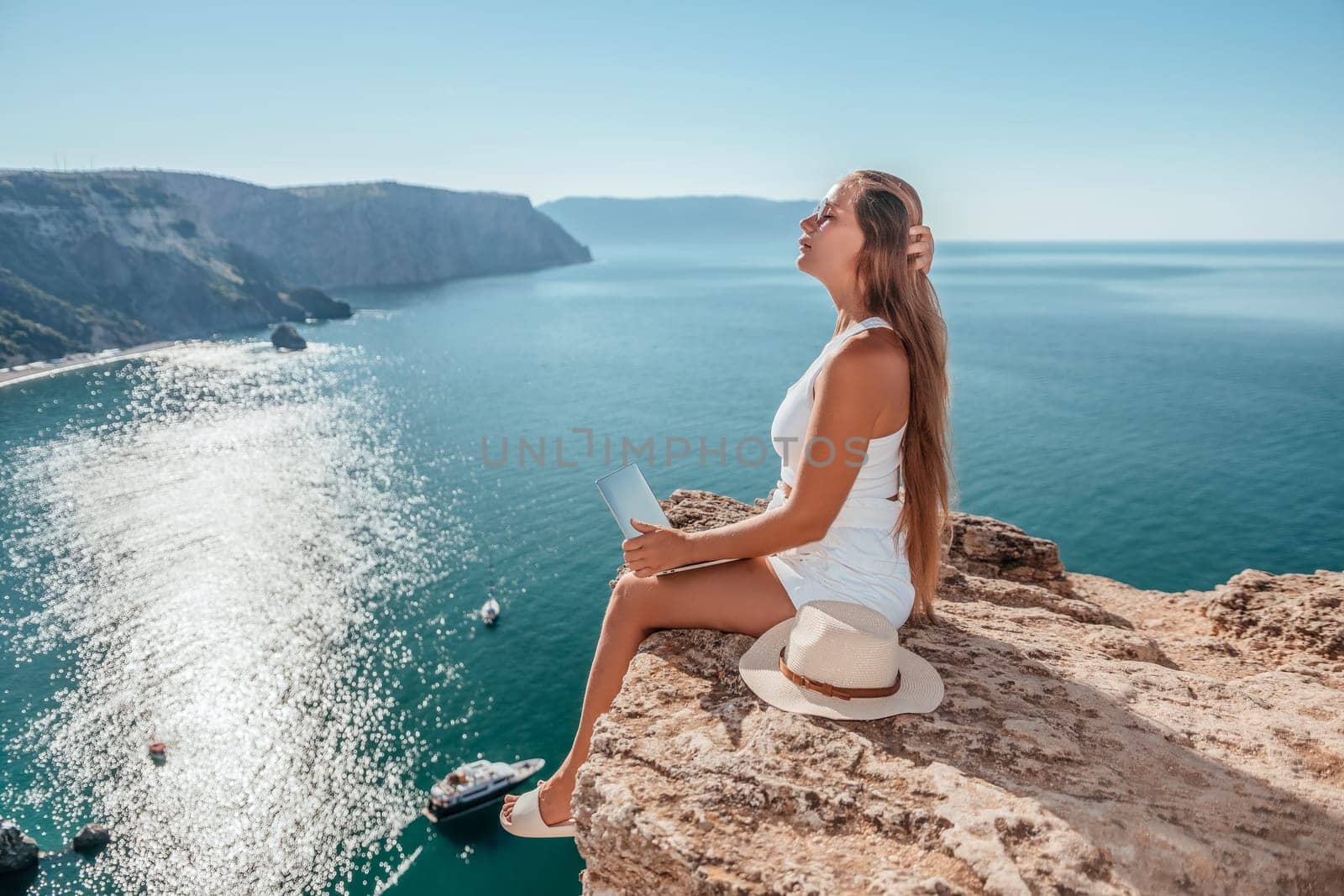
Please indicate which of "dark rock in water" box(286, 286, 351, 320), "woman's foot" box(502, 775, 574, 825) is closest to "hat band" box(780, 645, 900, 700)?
"woman's foot" box(502, 775, 574, 825)

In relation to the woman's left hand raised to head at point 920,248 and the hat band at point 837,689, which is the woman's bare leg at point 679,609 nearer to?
the hat band at point 837,689

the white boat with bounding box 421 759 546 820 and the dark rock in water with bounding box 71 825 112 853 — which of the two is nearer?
the dark rock in water with bounding box 71 825 112 853

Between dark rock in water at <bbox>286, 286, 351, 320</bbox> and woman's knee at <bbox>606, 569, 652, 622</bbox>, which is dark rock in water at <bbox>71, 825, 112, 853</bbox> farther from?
dark rock in water at <bbox>286, 286, 351, 320</bbox>

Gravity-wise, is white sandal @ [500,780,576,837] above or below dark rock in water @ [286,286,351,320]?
above

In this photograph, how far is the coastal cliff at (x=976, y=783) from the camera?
2713mm

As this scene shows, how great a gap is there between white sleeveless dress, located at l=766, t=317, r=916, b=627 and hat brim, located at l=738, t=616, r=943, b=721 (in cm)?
23

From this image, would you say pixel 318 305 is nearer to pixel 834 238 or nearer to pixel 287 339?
pixel 287 339

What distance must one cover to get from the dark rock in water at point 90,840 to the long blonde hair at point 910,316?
25.7m

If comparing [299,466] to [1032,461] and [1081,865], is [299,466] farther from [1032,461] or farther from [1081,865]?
[1081,865]

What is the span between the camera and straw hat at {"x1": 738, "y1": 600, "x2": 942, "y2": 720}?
3324mm

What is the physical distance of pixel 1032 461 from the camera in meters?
41.9

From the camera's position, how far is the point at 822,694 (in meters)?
3.48

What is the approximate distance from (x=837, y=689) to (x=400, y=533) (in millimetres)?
37432

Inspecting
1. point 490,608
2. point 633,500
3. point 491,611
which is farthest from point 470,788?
point 633,500
